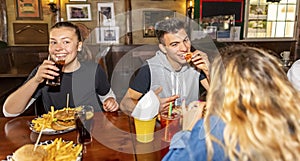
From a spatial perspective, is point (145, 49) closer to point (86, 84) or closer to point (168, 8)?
point (168, 8)

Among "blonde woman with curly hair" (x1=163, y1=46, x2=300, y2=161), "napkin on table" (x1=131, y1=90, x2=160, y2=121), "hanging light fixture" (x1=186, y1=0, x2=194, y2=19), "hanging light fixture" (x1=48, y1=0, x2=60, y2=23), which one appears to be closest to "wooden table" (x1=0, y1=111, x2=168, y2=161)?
"napkin on table" (x1=131, y1=90, x2=160, y2=121)

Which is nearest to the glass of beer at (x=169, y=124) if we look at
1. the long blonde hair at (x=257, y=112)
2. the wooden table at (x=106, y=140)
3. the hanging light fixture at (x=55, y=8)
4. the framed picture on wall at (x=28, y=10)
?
the wooden table at (x=106, y=140)

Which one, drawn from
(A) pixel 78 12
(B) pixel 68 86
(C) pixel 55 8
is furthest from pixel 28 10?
(B) pixel 68 86

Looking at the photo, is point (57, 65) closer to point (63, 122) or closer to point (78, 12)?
point (63, 122)

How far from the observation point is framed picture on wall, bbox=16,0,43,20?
4.92 m

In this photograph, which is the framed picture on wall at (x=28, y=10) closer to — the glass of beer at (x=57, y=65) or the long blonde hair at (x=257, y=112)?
the glass of beer at (x=57, y=65)

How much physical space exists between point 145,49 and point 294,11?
3.56 m

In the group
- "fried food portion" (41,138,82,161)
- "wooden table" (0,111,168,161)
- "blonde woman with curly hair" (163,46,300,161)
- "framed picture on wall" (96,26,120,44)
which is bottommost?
"wooden table" (0,111,168,161)

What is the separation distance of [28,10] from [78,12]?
0.90 m

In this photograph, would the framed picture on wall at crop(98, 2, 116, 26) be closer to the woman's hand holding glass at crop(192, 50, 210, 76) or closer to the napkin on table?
the woman's hand holding glass at crop(192, 50, 210, 76)

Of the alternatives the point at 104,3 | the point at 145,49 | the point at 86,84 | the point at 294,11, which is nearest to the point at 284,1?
the point at 294,11

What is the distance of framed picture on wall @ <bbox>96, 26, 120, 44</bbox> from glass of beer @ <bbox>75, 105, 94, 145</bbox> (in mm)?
3994

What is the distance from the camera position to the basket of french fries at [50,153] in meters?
1.02

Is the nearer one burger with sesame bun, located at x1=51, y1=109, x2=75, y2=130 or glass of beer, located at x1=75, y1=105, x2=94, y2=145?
glass of beer, located at x1=75, y1=105, x2=94, y2=145
